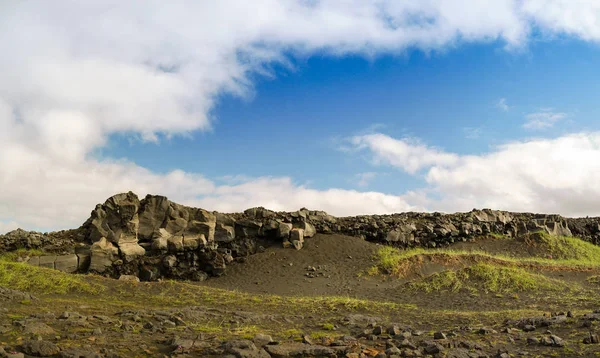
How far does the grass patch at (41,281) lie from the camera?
50.1 feet

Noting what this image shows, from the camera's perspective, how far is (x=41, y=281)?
15.7 meters

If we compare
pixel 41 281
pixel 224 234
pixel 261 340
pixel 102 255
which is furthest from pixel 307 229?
pixel 261 340

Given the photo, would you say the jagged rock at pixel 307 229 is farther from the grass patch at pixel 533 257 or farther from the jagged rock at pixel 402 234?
the jagged rock at pixel 402 234

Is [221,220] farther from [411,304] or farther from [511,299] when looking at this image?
[511,299]

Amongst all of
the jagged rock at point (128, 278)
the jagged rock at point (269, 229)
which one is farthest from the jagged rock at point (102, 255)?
the jagged rock at point (269, 229)

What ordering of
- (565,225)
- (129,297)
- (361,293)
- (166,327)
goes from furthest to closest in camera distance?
(565,225)
(361,293)
(129,297)
(166,327)

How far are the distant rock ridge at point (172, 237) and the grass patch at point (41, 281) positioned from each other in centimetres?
270

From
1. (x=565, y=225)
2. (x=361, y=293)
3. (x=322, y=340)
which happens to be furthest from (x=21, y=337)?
(x=565, y=225)

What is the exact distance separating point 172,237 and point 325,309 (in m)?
10.2

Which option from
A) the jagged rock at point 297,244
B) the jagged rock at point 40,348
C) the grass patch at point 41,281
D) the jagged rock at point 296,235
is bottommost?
the jagged rock at point 40,348

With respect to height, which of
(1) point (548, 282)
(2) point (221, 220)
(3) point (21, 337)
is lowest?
(3) point (21, 337)

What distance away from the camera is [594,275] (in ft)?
69.5

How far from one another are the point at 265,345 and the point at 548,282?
47.2ft

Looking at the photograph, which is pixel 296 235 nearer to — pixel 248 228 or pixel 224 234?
pixel 248 228
